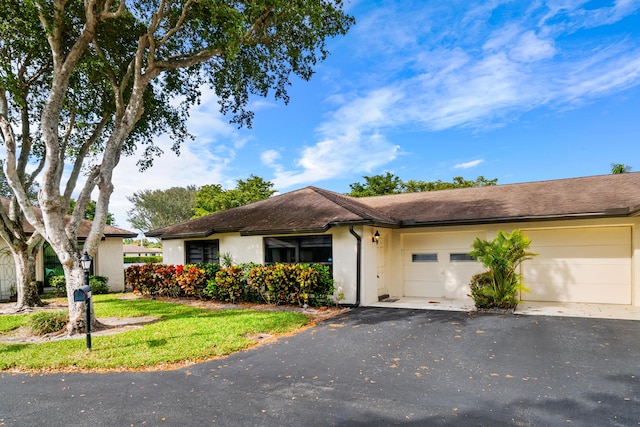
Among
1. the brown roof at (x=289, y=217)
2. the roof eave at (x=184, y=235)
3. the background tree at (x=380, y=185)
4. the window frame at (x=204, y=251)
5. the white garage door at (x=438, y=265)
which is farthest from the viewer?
the background tree at (x=380, y=185)

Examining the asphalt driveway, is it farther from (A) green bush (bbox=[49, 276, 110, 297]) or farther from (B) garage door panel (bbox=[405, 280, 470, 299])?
(A) green bush (bbox=[49, 276, 110, 297])

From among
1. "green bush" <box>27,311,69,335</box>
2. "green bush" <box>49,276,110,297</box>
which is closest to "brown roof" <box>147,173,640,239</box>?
"green bush" <box>49,276,110,297</box>

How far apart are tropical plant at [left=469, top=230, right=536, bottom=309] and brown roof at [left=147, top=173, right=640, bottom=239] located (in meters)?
1.19

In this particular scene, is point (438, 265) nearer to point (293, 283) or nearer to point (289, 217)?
point (293, 283)

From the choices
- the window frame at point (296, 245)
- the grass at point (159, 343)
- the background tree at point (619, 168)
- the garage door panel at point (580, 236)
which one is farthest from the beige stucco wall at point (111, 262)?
the background tree at point (619, 168)

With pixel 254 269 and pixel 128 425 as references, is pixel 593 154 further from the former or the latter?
pixel 128 425

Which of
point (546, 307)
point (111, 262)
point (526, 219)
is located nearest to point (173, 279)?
point (111, 262)

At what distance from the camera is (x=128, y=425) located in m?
3.30

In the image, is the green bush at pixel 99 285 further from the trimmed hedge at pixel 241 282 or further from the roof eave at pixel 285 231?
the roof eave at pixel 285 231

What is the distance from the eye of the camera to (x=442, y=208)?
11.6 meters

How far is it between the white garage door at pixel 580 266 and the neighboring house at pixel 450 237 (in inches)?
0.9

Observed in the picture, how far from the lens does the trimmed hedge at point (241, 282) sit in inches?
376

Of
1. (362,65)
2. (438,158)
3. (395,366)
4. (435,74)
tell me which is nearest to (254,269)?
(395,366)

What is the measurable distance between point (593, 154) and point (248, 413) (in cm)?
1993
